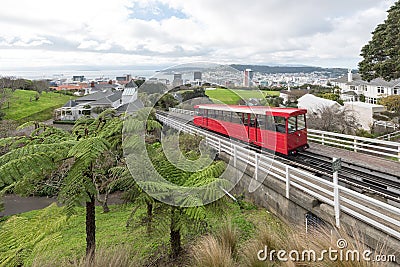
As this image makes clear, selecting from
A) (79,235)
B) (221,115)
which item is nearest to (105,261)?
(79,235)

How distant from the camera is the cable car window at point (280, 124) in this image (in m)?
9.39

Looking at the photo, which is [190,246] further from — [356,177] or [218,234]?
[356,177]

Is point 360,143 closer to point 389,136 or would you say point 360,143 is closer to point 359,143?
point 359,143

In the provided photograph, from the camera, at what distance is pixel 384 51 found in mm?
14250

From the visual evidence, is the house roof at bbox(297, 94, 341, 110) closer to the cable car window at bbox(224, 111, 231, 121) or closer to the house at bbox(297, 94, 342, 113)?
the house at bbox(297, 94, 342, 113)

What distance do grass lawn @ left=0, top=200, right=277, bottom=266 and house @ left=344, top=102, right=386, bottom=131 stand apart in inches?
827

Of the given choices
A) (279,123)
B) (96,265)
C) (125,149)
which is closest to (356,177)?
(279,123)

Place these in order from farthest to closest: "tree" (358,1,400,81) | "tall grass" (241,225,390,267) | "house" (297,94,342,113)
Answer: "house" (297,94,342,113) → "tree" (358,1,400,81) → "tall grass" (241,225,390,267)

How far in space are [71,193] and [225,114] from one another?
381 inches

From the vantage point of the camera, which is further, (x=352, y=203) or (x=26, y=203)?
(x=26, y=203)

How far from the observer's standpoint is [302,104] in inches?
1203

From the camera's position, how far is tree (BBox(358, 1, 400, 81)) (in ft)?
44.9

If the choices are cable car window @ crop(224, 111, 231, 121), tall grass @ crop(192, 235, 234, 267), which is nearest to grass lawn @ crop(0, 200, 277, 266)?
tall grass @ crop(192, 235, 234, 267)

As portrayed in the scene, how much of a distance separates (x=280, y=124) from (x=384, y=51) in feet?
31.5
